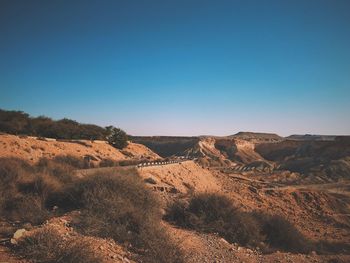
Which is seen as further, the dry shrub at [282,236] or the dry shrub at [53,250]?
the dry shrub at [282,236]

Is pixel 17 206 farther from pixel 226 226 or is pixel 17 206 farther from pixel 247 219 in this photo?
pixel 247 219

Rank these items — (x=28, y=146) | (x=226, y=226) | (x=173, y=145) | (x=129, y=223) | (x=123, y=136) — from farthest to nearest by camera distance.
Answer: (x=173, y=145)
(x=123, y=136)
(x=28, y=146)
(x=226, y=226)
(x=129, y=223)

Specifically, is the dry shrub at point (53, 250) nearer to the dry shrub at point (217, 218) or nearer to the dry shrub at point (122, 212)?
the dry shrub at point (122, 212)

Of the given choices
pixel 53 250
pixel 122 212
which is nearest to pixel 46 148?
pixel 122 212

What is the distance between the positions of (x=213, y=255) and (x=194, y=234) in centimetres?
207

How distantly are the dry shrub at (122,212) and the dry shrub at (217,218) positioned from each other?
1692 millimetres

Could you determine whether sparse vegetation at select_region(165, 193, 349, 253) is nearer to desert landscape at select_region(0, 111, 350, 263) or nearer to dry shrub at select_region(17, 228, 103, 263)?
desert landscape at select_region(0, 111, 350, 263)

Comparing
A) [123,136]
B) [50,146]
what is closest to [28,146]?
[50,146]

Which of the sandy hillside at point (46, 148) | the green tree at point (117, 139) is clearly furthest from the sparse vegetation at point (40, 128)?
the sandy hillside at point (46, 148)

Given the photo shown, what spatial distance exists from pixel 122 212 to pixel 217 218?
17.4 feet

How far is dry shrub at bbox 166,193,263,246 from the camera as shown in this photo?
1389 centimetres

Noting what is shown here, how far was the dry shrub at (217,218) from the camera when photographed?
45.6ft

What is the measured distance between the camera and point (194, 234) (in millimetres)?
12969

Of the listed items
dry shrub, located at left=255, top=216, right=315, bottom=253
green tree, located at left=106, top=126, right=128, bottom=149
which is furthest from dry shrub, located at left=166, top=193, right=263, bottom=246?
Result: green tree, located at left=106, top=126, right=128, bottom=149
